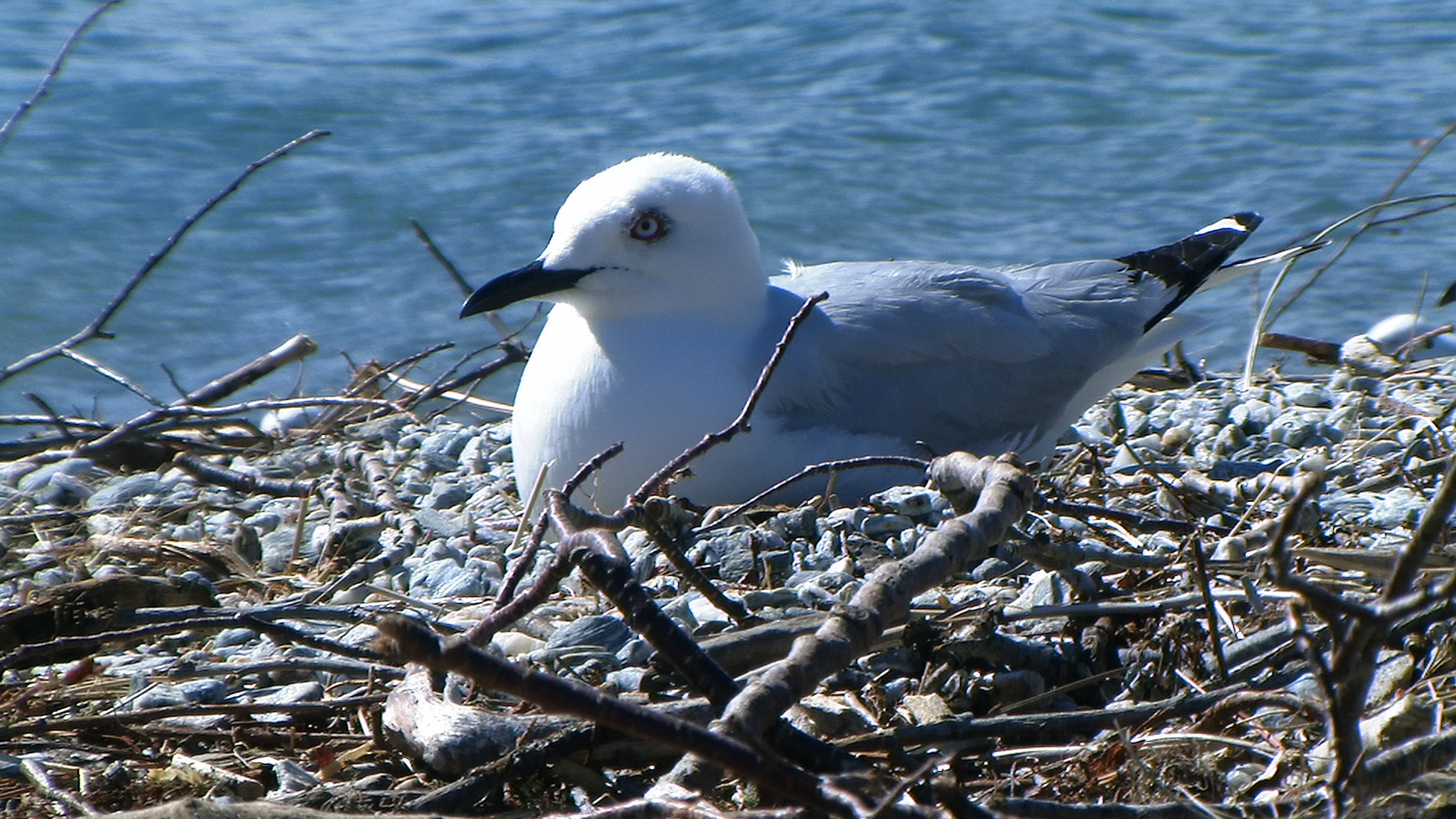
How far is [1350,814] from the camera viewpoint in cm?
190

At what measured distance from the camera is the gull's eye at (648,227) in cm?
394

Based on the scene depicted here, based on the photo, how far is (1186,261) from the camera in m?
4.88

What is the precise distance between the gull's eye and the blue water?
442 centimetres

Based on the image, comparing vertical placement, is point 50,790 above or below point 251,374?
above

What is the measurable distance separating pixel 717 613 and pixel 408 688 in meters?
0.72

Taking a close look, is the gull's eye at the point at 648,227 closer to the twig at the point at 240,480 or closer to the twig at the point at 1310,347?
the twig at the point at 240,480

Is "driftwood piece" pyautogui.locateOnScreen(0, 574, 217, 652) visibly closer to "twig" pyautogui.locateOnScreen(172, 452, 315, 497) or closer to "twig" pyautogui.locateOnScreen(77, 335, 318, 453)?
"twig" pyautogui.locateOnScreen(172, 452, 315, 497)

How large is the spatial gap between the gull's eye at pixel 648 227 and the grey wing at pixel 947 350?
400mm

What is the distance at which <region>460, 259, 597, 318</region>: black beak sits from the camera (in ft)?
12.7

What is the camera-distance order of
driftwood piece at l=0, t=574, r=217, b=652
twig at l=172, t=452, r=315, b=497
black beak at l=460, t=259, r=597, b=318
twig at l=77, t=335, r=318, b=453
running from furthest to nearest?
twig at l=77, t=335, r=318, b=453 → twig at l=172, t=452, r=315, b=497 → black beak at l=460, t=259, r=597, b=318 → driftwood piece at l=0, t=574, r=217, b=652

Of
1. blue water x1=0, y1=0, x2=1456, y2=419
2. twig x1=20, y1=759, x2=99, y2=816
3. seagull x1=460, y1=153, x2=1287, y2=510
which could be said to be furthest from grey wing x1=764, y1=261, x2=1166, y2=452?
blue water x1=0, y1=0, x2=1456, y2=419

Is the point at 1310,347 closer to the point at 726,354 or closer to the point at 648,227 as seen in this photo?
the point at 726,354

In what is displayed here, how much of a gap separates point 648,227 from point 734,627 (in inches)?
56.9

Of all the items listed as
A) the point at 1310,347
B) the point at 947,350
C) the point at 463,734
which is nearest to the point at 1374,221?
the point at 1310,347
